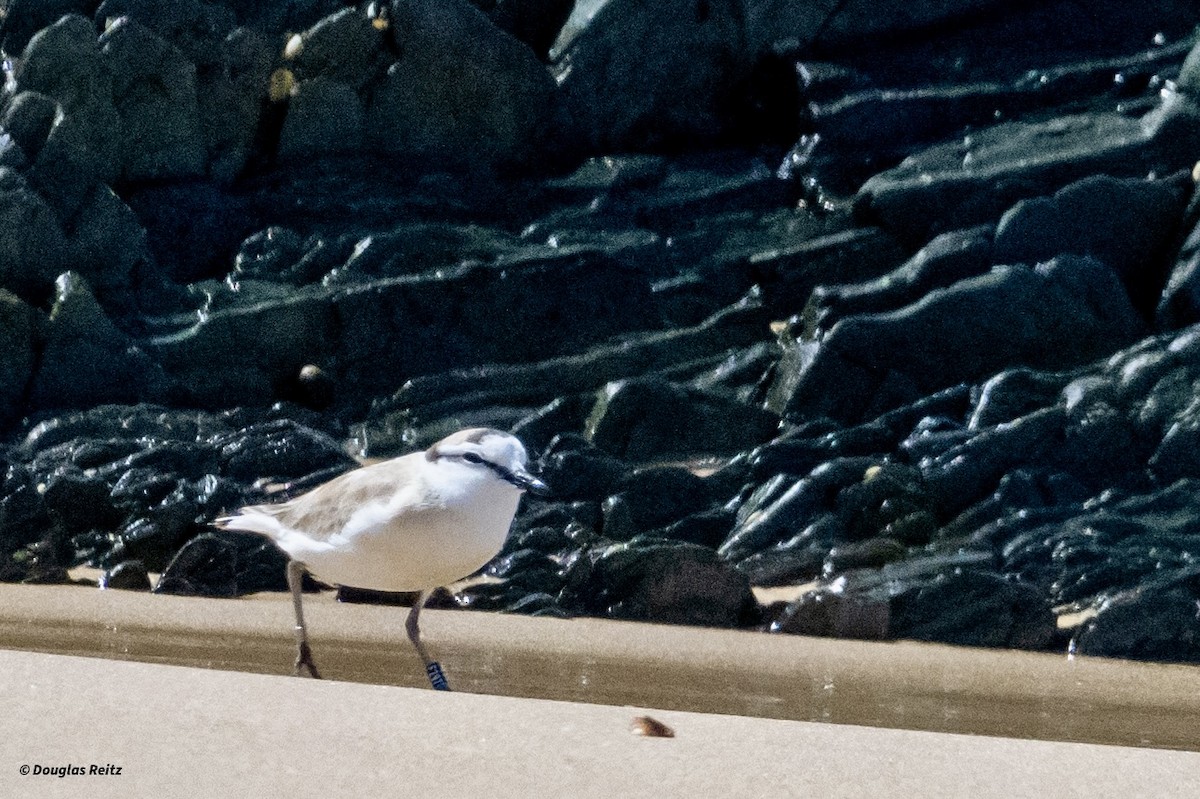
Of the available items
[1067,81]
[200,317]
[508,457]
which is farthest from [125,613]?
[1067,81]

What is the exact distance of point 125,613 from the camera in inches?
294

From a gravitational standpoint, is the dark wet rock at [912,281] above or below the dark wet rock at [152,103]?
below

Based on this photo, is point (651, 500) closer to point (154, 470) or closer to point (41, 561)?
point (154, 470)

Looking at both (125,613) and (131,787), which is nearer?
(131,787)

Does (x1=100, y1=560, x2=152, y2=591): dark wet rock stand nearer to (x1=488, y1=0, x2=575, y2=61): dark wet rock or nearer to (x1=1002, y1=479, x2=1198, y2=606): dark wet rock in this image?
(x1=1002, y1=479, x2=1198, y2=606): dark wet rock

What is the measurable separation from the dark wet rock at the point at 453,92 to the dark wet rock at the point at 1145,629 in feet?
30.1

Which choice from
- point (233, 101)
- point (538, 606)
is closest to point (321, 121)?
point (233, 101)

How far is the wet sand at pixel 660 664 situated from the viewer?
595 cm

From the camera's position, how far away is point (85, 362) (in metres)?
12.4

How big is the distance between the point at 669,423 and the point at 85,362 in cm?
410

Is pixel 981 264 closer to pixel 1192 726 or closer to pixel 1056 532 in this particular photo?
pixel 1056 532

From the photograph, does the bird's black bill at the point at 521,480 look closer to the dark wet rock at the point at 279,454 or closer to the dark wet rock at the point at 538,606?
the dark wet rock at the point at 538,606

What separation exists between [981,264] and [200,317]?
5.67m

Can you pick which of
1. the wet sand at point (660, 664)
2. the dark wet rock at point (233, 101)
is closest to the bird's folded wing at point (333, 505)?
the wet sand at point (660, 664)
